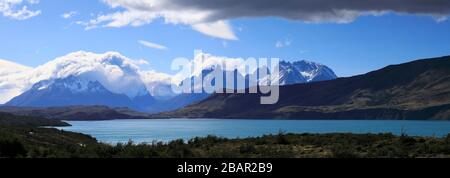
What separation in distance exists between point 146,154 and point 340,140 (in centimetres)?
1414

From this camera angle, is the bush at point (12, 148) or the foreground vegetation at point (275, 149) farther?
the bush at point (12, 148)

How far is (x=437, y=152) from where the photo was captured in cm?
3102

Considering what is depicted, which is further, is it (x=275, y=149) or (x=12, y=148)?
(x=12, y=148)

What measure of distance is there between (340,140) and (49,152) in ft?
61.0

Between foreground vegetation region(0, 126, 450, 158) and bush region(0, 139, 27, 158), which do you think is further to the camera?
bush region(0, 139, 27, 158)
